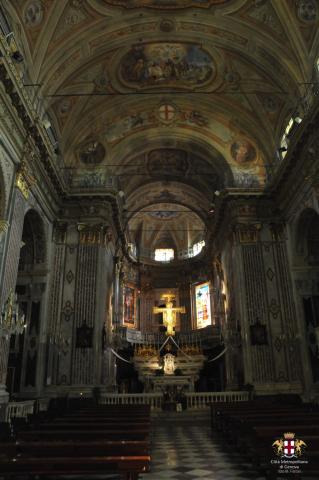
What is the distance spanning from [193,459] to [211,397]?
32.6 feet

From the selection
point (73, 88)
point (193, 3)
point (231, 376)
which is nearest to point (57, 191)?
point (73, 88)

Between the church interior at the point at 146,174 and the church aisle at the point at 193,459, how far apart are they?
216 millimetres

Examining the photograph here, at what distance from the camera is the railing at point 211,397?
16.4 m

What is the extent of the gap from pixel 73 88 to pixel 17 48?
4.35 meters

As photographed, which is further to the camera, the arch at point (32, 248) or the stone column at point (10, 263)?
the arch at point (32, 248)

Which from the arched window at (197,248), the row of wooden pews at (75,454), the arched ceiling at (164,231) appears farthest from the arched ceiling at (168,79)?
the row of wooden pews at (75,454)

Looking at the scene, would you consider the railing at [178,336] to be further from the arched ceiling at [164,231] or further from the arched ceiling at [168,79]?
the arched ceiling at [168,79]

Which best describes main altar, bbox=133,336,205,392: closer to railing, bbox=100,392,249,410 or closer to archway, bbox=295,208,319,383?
railing, bbox=100,392,249,410

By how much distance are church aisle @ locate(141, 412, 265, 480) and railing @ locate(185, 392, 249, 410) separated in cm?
397

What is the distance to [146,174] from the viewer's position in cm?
2431

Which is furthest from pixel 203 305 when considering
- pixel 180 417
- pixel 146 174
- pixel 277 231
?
pixel 180 417

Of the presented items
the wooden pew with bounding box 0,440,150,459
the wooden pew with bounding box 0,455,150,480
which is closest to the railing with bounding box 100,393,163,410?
the wooden pew with bounding box 0,440,150,459

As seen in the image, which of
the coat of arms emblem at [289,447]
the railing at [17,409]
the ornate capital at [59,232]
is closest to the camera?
the coat of arms emblem at [289,447]

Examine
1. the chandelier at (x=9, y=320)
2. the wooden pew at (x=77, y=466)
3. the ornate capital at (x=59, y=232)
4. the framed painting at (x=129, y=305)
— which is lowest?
the wooden pew at (x=77, y=466)
